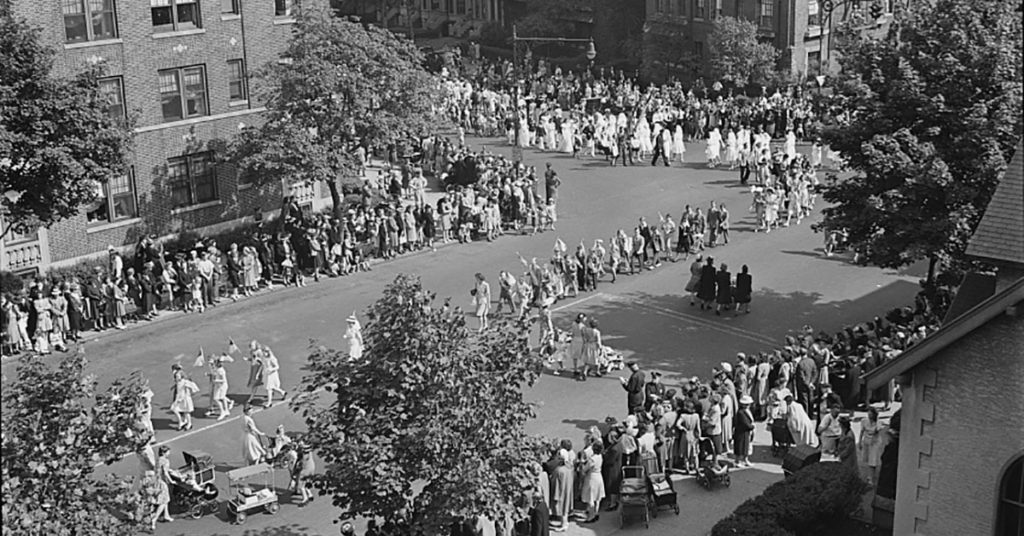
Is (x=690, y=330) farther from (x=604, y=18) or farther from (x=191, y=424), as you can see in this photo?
(x=604, y=18)

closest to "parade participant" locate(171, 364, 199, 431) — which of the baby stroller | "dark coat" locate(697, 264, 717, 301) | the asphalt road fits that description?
the asphalt road

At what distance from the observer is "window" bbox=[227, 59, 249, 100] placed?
138 ft

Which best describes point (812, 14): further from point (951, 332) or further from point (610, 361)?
point (951, 332)

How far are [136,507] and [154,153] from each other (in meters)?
24.9

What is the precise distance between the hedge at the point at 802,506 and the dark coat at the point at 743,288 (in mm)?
13350

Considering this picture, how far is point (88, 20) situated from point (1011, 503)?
3013 cm

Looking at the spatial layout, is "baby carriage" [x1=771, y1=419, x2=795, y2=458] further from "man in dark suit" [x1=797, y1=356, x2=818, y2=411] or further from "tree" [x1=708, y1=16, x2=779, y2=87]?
"tree" [x1=708, y1=16, x2=779, y2=87]

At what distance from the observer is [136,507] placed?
1691cm

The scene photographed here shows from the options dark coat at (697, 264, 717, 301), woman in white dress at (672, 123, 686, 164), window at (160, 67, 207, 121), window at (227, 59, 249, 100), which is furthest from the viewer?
woman in white dress at (672, 123, 686, 164)

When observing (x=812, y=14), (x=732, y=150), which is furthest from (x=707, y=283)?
(x=812, y=14)

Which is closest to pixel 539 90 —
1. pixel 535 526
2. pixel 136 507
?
pixel 535 526

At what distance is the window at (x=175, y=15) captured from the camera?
131ft

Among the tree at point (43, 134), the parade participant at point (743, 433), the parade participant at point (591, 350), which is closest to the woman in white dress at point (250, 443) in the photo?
the parade participant at point (591, 350)

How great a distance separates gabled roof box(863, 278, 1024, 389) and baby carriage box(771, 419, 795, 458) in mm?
7292
